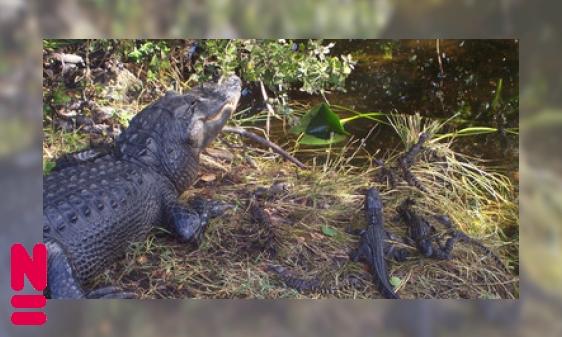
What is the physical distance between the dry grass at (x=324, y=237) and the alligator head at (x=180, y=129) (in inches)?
7.2

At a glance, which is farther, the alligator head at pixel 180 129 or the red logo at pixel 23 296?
the alligator head at pixel 180 129

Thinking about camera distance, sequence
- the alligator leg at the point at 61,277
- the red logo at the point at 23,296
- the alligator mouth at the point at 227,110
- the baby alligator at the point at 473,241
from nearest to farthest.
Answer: the alligator leg at the point at 61,277, the red logo at the point at 23,296, the baby alligator at the point at 473,241, the alligator mouth at the point at 227,110

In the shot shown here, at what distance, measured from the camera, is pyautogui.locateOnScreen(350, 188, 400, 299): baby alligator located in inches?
104

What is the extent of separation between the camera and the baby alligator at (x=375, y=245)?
8.63ft

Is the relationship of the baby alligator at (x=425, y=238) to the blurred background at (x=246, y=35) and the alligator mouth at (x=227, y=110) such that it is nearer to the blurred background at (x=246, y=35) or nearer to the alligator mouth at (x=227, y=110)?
the blurred background at (x=246, y=35)

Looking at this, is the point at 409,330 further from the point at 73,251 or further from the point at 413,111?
the point at 73,251

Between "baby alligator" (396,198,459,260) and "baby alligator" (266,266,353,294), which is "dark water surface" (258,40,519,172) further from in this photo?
"baby alligator" (266,266,353,294)

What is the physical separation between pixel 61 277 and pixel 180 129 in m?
0.97

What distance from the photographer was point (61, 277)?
2.51 m

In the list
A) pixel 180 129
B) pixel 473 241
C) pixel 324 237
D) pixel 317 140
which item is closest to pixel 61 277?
pixel 180 129

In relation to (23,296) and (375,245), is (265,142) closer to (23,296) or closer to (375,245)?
(375,245)

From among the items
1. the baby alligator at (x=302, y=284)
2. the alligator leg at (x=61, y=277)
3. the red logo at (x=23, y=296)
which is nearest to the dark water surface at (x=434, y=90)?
the baby alligator at (x=302, y=284)

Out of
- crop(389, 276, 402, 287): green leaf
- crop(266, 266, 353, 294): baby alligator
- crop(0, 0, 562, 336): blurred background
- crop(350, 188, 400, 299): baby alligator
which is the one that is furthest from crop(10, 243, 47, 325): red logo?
crop(389, 276, 402, 287): green leaf

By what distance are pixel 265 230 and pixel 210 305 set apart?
47 centimetres
